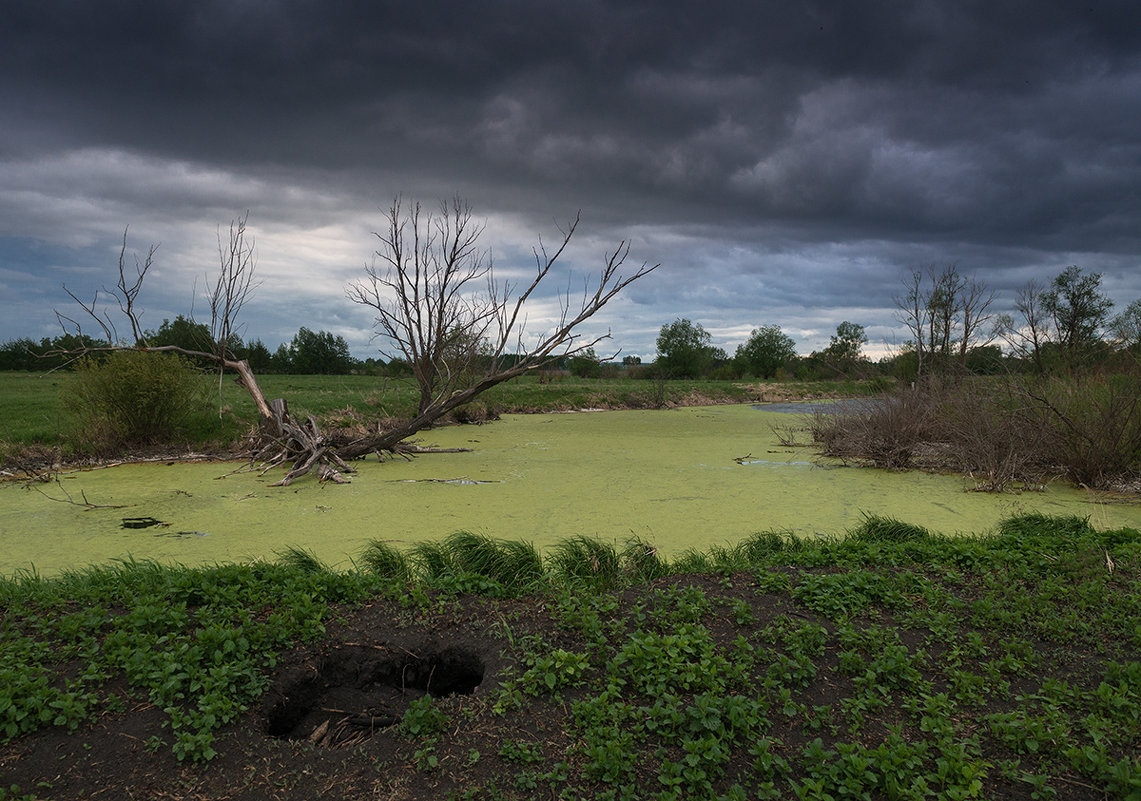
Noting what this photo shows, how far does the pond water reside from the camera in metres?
6.12

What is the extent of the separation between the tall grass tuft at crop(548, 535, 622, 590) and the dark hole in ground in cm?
119

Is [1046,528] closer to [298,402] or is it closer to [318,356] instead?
[298,402]

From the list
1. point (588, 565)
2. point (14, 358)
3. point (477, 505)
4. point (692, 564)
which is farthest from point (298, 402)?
point (14, 358)

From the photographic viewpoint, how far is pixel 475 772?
8.16 ft

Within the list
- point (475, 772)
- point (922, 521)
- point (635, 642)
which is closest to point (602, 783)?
point (475, 772)

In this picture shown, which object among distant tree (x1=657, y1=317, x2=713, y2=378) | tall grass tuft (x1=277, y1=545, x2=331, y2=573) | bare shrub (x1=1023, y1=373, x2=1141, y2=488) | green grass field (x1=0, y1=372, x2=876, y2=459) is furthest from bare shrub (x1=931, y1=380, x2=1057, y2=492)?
distant tree (x1=657, y1=317, x2=713, y2=378)

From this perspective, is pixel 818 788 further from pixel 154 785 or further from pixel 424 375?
pixel 424 375

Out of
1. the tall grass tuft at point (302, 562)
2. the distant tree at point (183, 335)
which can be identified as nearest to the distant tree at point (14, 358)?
the distant tree at point (183, 335)

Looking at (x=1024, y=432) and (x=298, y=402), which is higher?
(x=298, y=402)

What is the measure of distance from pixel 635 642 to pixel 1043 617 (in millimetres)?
2632

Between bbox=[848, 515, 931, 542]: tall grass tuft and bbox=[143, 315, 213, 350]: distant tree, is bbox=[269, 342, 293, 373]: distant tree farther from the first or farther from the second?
bbox=[848, 515, 931, 542]: tall grass tuft

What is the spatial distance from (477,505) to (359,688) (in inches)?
174

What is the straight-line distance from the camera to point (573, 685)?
296 centimetres

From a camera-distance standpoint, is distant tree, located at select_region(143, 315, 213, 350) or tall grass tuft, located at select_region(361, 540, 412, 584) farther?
distant tree, located at select_region(143, 315, 213, 350)
